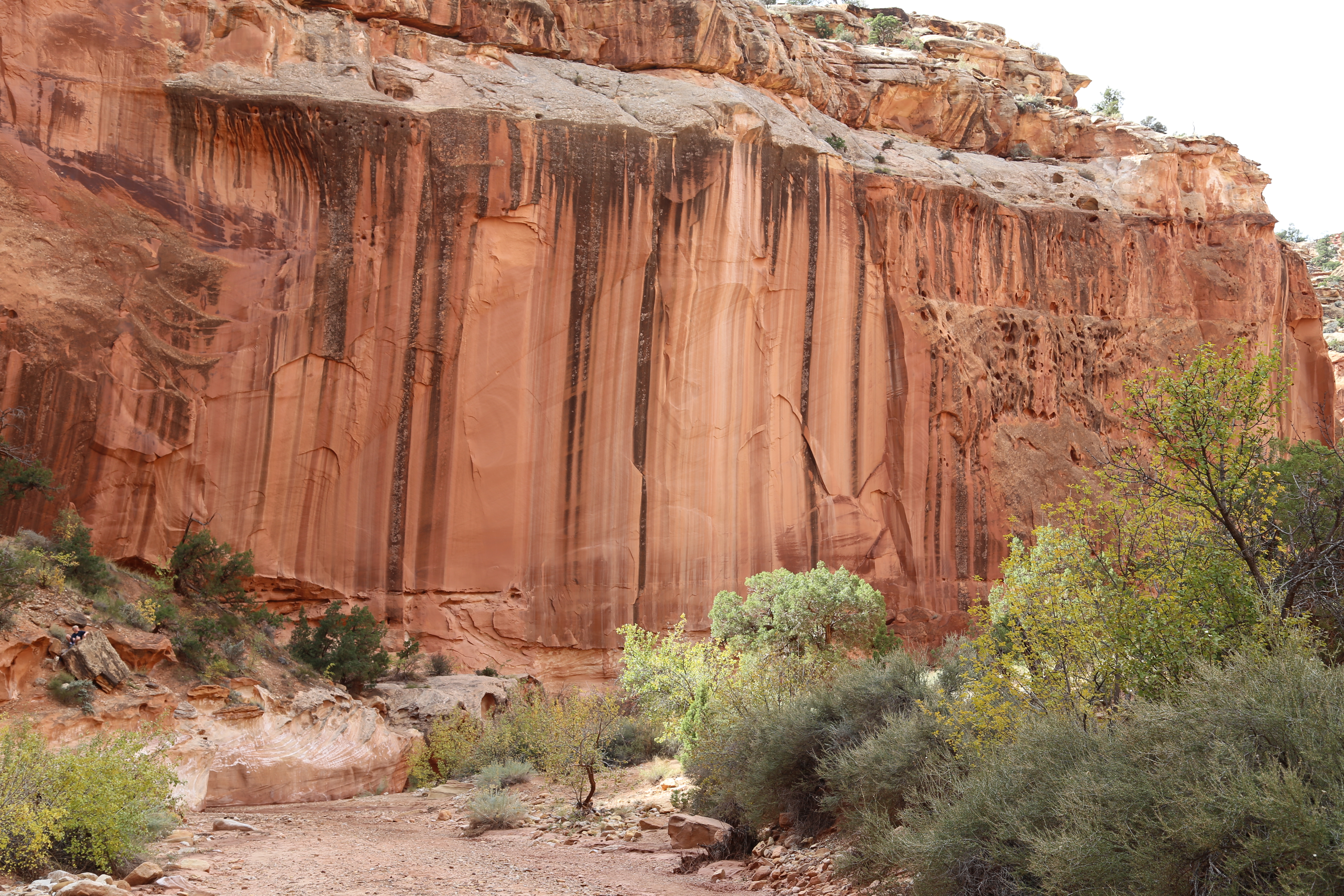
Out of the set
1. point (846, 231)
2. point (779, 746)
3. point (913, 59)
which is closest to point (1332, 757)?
point (779, 746)

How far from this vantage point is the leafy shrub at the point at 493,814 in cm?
1532

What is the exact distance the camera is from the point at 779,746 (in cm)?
1283

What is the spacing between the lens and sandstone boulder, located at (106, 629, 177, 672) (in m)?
15.0


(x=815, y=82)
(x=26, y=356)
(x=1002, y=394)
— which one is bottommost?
(x=26, y=356)

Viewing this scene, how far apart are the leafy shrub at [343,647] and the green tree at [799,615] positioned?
308 inches

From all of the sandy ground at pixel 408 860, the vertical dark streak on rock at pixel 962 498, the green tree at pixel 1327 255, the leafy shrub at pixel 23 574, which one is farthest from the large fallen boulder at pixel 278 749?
the green tree at pixel 1327 255

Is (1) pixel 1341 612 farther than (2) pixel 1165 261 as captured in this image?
No

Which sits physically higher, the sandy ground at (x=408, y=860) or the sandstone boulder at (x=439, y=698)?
the sandstone boulder at (x=439, y=698)

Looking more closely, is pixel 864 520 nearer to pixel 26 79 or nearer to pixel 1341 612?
pixel 1341 612

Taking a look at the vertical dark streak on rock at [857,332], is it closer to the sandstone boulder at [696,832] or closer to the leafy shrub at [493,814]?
the leafy shrub at [493,814]

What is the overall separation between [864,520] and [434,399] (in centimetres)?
1254

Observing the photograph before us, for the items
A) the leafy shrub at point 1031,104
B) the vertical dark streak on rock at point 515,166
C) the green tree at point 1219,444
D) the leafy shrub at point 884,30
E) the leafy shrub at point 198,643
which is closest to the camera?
the green tree at point 1219,444

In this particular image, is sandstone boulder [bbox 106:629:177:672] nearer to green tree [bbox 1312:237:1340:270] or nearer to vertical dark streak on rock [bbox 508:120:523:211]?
vertical dark streak on rock [bbox 508:120:523:211]

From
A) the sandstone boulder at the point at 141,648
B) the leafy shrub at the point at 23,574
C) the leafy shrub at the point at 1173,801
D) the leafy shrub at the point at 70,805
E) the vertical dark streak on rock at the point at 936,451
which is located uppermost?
the vertical dark streak on rock at the point at 936,451
